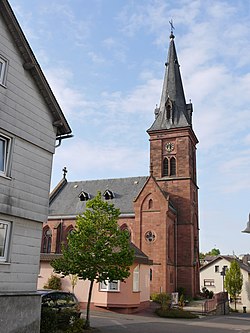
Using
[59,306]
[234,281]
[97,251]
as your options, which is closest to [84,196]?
[234,281]

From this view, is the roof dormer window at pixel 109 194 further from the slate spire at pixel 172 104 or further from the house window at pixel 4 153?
the house window at pixel 4 153

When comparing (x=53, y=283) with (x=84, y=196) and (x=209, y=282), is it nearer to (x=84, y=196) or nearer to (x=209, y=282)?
(x=84, y=196)

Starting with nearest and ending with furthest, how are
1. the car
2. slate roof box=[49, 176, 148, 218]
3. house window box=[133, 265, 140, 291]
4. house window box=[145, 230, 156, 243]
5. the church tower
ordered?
the car < house window box=[133, 265, 140, 291] < house window box=[145, 230, 156, 243] < the church tower < slate roof box=[49, 176, 148, 218]

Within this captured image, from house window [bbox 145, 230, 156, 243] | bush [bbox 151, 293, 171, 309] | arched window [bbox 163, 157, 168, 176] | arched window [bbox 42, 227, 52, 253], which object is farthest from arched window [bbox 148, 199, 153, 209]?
arched window [bbox 42, 227, 52, 253]

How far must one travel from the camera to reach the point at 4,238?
499 inches

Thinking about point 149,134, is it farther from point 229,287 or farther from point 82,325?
point 82,325

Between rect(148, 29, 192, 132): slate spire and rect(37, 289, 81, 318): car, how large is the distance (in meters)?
32.9

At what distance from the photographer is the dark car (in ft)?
49.0

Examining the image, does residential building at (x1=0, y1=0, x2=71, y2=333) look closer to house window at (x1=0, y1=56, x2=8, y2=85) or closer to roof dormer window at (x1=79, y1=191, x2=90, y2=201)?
house window at (x1=0, y1=56, x2=8, y2=85)

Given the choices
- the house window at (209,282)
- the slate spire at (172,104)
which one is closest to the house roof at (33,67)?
the slate spire at (172,104)

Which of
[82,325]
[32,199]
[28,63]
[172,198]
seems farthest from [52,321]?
[172,198]

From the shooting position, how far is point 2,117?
13016 millimetres

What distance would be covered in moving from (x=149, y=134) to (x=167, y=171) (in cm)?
565

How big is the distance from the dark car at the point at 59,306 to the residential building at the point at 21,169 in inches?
65.4
